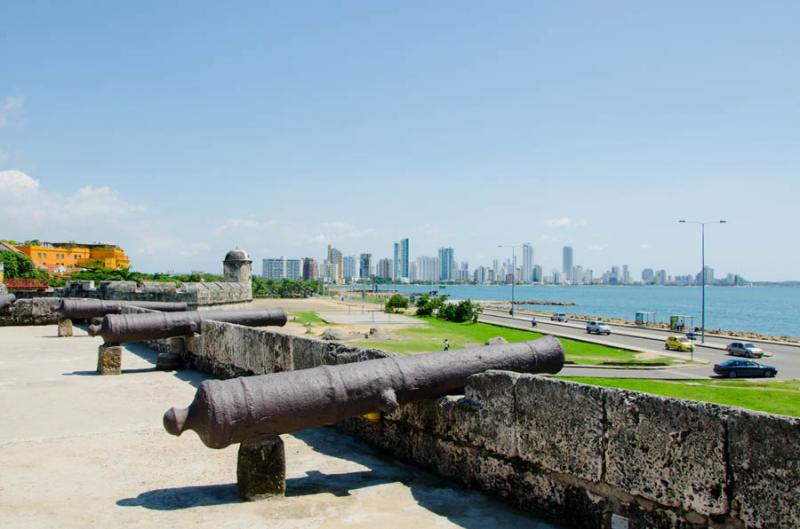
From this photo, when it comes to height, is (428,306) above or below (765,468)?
below

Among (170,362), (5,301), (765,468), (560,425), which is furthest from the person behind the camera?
(5,301)

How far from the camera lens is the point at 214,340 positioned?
975 centimetres

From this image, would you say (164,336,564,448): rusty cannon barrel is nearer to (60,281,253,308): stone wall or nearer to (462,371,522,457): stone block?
(462,371,522,457): stone block

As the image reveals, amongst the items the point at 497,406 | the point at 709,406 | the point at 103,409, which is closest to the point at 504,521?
the point at 497,406

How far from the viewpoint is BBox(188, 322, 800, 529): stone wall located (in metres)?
3.19

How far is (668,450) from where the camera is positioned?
357 cm

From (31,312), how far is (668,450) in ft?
63.3

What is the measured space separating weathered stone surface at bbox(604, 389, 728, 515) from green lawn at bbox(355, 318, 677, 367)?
64.5 feet

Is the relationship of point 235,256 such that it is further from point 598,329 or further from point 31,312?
point 598,329

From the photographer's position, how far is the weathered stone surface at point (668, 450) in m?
3.37

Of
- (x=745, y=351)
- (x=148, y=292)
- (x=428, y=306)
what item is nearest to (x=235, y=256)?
(x=148, y=292)

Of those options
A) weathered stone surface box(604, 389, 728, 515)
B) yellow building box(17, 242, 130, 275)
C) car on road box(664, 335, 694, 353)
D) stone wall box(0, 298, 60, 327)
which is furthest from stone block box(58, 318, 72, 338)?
yellow building box(17, 242, 130, 275)

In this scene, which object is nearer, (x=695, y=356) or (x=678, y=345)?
(x=695, y=356)

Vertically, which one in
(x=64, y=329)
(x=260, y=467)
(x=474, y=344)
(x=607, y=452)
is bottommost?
(x=474, y=344)
